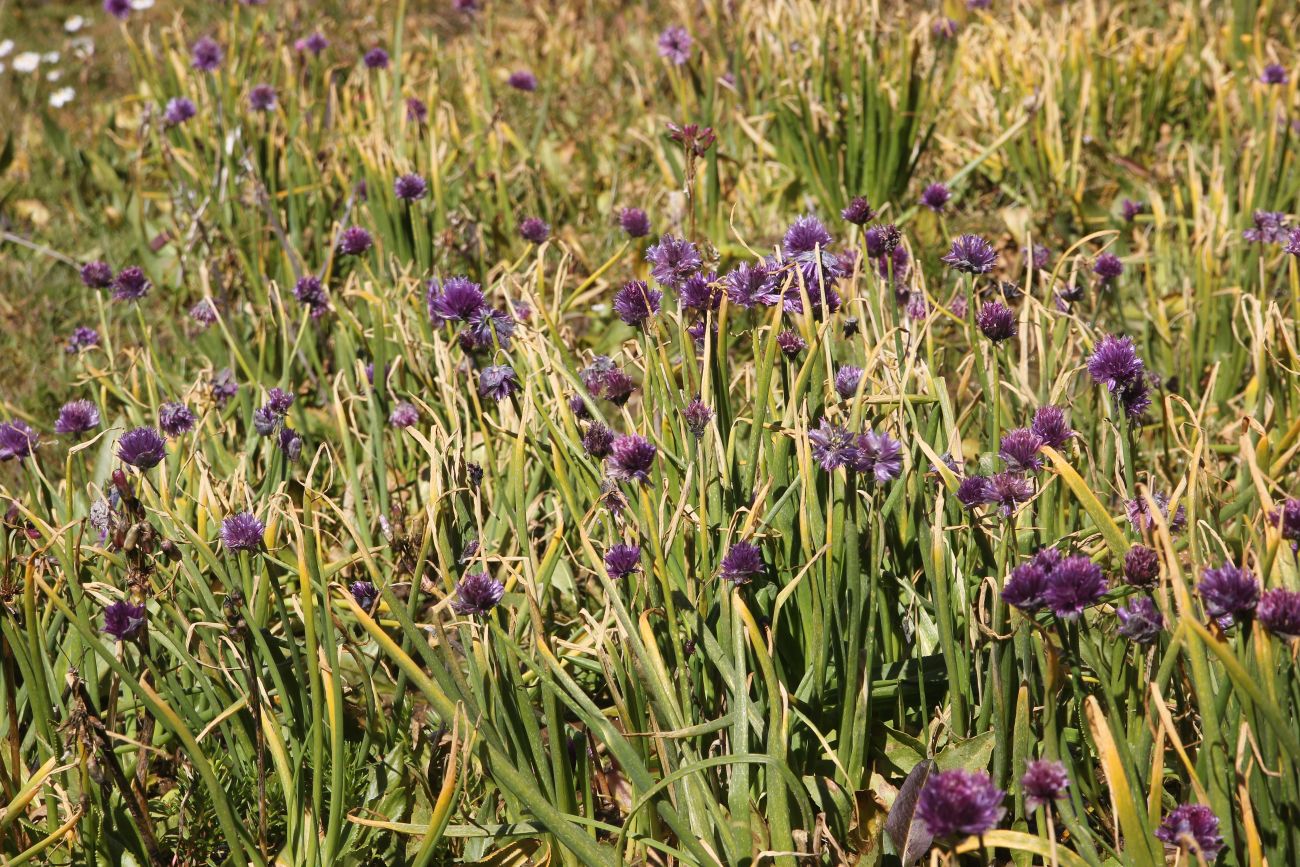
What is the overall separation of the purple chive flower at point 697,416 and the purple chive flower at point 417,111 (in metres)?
2.35

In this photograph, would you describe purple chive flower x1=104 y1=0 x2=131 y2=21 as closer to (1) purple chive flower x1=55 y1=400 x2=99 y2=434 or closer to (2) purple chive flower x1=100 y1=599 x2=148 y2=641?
(1) purple chive flower x1=55 y1=400 x2=99 y2=434

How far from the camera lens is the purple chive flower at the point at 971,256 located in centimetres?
187

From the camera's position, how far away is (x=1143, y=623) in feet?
4.72

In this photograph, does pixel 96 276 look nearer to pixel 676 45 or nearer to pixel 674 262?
pixel 674 262

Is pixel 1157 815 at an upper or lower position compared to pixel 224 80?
lower

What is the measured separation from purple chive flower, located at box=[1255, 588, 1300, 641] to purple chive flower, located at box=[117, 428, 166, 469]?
5.00ft

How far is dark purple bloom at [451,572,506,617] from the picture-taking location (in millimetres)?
1574

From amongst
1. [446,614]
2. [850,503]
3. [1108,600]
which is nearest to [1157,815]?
[1108,600]

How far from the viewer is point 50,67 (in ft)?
19.8

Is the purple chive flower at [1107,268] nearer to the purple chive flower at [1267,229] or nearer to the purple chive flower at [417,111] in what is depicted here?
the purple chive flower at [1267,229]

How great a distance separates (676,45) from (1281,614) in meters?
2.97

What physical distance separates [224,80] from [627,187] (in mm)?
1429

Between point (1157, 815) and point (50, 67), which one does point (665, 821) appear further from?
point (50, 67)

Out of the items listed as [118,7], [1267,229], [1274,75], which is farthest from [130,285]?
[1274,75]
